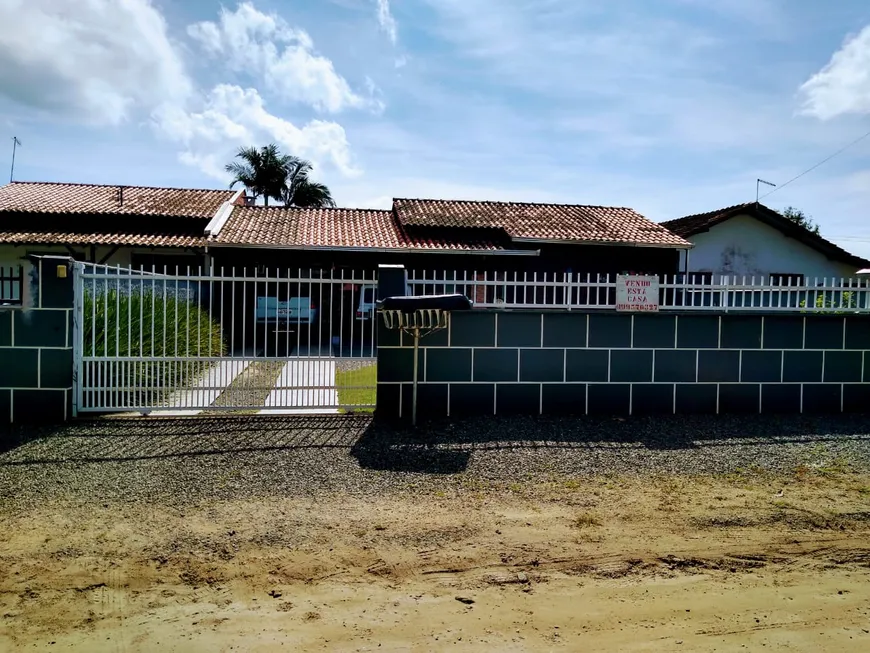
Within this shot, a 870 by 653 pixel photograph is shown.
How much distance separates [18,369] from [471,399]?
4844 mm

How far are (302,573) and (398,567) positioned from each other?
0.54 m

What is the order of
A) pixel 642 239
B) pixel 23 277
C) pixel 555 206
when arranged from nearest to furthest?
1. pixel 23 277
2. pixel 642 239
3. pixel 555 206

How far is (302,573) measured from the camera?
3.41 metres

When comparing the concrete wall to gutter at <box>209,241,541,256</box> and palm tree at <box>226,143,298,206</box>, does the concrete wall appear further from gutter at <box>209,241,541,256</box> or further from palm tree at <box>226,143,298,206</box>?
palm tree at <box>226,143,298,206</box>

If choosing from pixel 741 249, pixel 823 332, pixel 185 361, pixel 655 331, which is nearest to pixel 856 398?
pixel 823 332

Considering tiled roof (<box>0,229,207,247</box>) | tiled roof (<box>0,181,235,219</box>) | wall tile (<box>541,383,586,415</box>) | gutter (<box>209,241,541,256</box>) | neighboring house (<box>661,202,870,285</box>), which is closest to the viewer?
wall tile (<box>541,383,586,415</box>)

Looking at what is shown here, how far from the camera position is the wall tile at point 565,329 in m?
7.08

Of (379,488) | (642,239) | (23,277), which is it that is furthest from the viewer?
(642,239)

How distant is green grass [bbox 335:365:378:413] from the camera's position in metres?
7.15

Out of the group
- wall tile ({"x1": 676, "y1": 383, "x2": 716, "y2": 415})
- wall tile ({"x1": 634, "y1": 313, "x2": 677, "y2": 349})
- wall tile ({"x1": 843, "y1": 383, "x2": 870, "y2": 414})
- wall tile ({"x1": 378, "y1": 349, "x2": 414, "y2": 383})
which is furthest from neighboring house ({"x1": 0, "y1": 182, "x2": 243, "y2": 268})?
wall tile ({"x1": 843, "y1": 383, "x2": 870, "y2": 414})

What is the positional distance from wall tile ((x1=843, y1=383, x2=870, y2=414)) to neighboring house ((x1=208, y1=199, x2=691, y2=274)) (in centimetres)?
1065

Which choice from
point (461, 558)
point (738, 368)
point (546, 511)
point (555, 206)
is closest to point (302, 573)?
point (461, 558)

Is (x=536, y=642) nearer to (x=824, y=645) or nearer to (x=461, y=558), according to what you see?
(x=461, y=558)

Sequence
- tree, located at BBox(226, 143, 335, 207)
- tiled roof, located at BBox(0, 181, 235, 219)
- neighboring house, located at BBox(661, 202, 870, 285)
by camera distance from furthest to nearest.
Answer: tree, located at BBox(226, 143, 335, 207)
neighboring house, located at BBox(661, 202, 870, 285)
tiled roof, located at BBox(0, 181, 235, 219)
